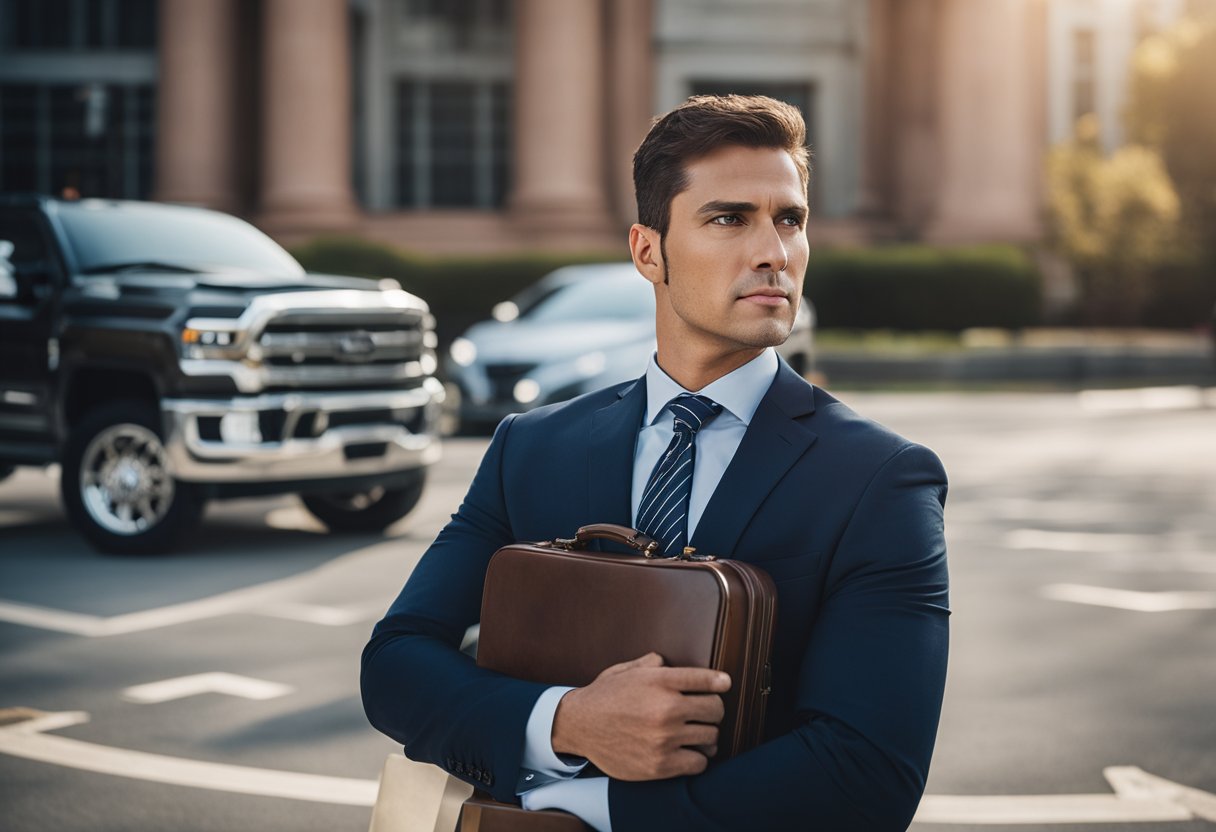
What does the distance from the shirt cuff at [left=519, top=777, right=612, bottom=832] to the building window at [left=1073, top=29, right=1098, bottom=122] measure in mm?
51445

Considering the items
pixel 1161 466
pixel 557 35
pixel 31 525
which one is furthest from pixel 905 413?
pixel 557 35

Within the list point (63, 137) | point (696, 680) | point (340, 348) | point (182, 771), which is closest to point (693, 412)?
point (696, 680)

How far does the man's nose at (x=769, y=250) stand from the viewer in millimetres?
2764

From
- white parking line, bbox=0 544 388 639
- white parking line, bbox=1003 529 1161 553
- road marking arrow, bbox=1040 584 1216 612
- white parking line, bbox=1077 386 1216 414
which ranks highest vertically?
white parking line, bbox=0 544 388 639

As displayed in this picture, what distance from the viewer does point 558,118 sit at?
34.7 m

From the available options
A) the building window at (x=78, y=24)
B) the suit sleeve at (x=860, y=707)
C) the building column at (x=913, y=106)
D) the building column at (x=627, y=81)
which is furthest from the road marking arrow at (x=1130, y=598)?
the building window at (x=78, y=24)

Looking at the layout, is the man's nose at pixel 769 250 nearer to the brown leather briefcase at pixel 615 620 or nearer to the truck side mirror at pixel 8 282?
the brown leather briefcase at pixel 615 620

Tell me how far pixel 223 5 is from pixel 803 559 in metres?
34.7

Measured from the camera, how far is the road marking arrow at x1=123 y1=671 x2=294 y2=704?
6539 millimetres

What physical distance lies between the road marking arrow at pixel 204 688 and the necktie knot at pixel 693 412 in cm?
406

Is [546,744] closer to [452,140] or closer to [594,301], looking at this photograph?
[594,301]

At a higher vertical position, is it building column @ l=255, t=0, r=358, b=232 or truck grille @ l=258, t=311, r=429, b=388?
building column @ l=255, t=0, r=358, b=232

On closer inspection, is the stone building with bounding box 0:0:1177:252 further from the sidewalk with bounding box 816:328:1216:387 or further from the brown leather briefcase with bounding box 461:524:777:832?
the brown leather briefcase with bounding box 461:524:777:832

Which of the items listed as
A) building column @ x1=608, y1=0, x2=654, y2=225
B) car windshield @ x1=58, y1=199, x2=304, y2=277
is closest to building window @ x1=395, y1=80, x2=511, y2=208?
building column @ x1=608, y1=0, x2=654, y2=225
